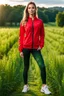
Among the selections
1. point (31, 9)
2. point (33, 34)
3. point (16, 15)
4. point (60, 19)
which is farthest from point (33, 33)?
point (60, 19)

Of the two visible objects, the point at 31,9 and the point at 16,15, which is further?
the point at 16,15

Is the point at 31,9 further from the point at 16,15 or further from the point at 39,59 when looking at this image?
the point at 16,15

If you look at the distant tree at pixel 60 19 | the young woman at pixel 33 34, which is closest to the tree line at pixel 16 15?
the distant tree at pixel 60 19

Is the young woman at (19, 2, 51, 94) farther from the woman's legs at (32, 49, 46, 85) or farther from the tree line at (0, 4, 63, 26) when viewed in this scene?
the tree line at (0, 4, 63, 26)

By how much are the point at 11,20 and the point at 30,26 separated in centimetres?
8008

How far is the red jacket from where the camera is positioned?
6508 mm

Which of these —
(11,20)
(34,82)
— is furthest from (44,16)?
(34,82)

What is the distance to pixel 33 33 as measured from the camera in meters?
6.52

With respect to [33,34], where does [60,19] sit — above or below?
below

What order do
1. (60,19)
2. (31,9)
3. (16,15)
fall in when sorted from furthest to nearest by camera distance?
(60,19)
(16,15)
(31,9)

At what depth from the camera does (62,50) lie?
1658 centimetres

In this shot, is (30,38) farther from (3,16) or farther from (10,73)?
(3,16)

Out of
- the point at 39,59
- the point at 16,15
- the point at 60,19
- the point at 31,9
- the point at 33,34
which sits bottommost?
the point at 60,19

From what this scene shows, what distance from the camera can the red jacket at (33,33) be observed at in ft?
21.4
